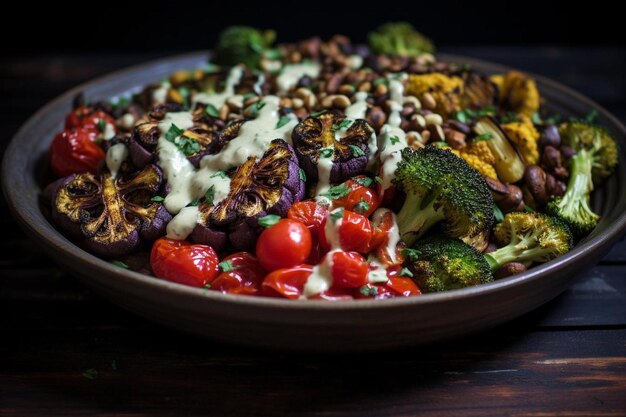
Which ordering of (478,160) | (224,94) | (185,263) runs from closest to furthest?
(185,263)
(478,160)
(224,94)

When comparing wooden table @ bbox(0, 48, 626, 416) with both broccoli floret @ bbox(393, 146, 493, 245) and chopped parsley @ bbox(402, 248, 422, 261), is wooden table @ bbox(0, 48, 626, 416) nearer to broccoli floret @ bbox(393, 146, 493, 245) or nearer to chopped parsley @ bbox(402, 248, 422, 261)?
chopped parsley @ bbox(402, 248, 422, 261)

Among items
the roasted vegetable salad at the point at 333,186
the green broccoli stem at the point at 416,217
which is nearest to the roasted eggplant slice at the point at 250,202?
the roasted vegetable salad at the point at 333,186

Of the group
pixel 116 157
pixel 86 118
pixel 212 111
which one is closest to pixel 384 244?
pixel 212 111

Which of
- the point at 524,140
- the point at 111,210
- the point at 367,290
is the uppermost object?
the point at 524,140

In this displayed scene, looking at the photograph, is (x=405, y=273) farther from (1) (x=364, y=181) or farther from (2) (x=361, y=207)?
(1) (x=364, y=181)

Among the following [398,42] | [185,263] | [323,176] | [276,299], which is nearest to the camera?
[276,299]

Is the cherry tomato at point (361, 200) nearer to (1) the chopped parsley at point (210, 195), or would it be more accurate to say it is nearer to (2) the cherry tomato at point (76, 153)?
(1) the chopped parsley at point (210, 195)

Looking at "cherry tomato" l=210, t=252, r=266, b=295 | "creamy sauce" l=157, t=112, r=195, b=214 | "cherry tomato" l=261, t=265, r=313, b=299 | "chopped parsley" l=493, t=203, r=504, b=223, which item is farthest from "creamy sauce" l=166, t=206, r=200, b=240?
"chopped parsley" l=493, t=203, r=504, b=223

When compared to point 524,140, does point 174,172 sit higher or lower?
lower
